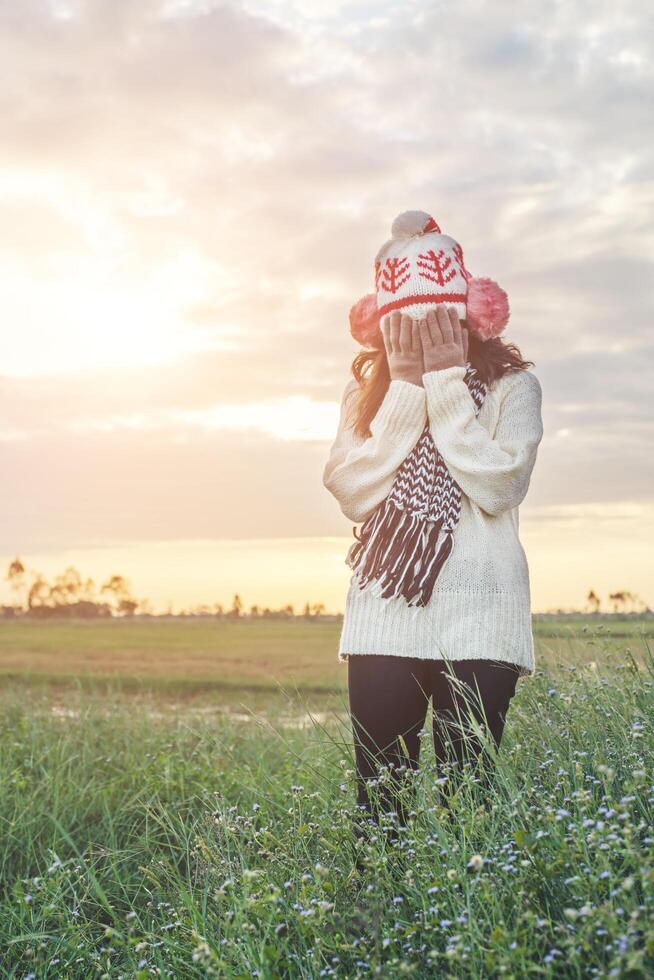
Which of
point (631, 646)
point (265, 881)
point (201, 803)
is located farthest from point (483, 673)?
point (201, 803)

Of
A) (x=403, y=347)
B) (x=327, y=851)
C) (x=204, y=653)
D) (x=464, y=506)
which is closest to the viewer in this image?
(x=327, y=851)

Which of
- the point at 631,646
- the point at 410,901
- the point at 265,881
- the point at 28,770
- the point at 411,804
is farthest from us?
the point at 28,770

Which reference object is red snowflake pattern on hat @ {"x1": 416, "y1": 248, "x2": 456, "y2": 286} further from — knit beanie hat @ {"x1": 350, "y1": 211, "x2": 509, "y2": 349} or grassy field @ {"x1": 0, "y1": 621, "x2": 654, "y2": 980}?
grassy field @ {"x1": 0, "y1": 621, "x2": 654, "y2": 980}

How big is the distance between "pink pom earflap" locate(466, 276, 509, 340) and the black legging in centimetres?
138

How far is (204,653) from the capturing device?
18.0m

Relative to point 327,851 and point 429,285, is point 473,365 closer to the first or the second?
point 429,285

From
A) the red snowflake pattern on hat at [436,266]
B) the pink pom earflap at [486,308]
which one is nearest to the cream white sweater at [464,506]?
the pink pom earflap at [486,308]

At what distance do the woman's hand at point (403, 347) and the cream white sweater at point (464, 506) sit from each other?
0.08 metres

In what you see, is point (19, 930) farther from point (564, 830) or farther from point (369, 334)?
point (369, 334)

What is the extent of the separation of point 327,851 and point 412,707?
621mm

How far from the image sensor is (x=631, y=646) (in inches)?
222

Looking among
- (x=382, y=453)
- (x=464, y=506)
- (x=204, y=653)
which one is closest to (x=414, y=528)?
(x=464, y=506)

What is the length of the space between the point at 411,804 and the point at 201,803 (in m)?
2.66

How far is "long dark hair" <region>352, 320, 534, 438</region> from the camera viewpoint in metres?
3.98
